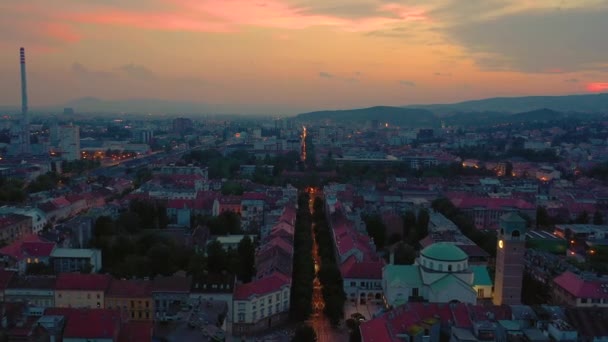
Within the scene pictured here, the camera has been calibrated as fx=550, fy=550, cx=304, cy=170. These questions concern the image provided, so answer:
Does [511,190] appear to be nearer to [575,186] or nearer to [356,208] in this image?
[575,186]

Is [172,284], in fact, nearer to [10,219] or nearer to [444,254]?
[444,254]

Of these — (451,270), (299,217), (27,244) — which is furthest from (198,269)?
(299,217)

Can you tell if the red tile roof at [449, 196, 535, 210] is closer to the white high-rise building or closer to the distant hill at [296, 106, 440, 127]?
the white high-rise building

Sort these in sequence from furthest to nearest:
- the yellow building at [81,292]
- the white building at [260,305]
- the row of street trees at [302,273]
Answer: the row of street trees at [302,273] < the white building at [260,305] < the yellow building at [81,292]

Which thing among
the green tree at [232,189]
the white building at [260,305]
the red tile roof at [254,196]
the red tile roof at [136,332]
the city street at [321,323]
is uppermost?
the red tile roof at [254,196]

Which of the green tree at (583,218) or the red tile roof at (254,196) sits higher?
the red tile roof at (254,196)

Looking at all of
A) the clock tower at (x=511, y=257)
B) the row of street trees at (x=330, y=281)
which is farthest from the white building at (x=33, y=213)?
the clock tower at (x=511, y=257)

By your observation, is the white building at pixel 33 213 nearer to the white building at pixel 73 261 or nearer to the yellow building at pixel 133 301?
the white building at pixel 73 261
